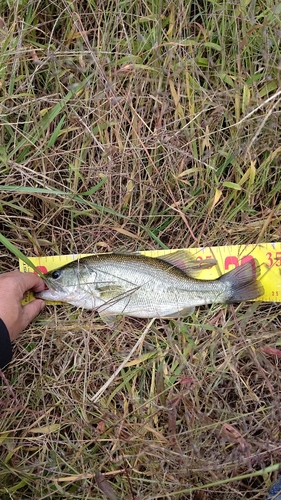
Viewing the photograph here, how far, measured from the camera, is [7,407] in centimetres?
294

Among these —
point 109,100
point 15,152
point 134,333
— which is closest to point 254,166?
point 109,100

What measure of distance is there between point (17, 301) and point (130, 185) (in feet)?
3.14

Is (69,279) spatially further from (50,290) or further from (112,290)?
(112,290)

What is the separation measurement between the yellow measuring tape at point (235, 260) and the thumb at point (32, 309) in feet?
0.26

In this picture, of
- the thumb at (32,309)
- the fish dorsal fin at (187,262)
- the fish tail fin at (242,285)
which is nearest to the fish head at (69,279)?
the thumb at (32,309)

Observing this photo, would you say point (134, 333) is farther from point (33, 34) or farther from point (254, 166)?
point (33, 34)

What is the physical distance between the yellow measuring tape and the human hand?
0.10 metres

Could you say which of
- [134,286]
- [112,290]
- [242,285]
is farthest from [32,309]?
[242,285]

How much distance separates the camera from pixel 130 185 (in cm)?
309

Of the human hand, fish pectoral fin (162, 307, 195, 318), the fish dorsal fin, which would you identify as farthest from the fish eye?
fish pectoral fin (162, 307, 195, 318)

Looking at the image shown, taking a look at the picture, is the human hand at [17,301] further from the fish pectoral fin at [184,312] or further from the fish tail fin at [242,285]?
the fish tail fin at [242,285]

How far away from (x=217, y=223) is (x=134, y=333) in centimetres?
83

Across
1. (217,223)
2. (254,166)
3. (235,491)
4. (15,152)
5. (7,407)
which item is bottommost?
(235,491)

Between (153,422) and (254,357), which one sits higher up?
(254,357)
